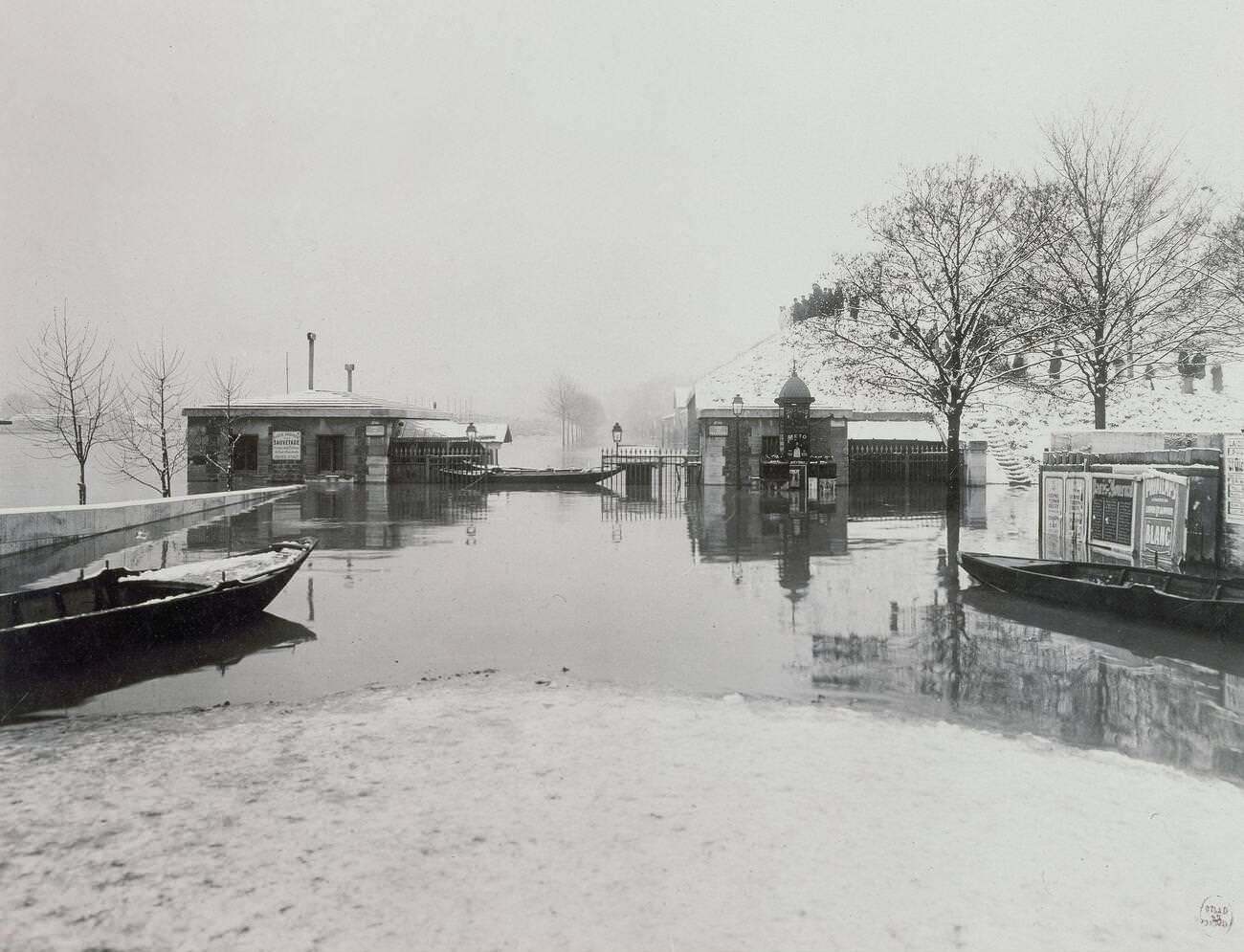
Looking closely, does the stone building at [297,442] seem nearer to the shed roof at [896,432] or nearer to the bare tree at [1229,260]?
the shed roof at [896,432]

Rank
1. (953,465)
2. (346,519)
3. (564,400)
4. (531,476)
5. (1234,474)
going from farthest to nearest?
(564,400), (531,476), (953,465), (346,519), (1234,474)

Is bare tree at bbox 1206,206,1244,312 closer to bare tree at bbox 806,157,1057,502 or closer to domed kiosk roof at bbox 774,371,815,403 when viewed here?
bare tree at bbox 806,157,1057,502

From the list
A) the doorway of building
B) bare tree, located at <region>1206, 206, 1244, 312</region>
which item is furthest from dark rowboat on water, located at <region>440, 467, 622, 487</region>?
bare tree, located at <region>1206, 206, 1244, 312</region>

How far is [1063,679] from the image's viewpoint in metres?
6.44

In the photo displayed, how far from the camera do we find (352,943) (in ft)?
9.61

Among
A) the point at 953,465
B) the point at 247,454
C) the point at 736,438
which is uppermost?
the point at 736,438

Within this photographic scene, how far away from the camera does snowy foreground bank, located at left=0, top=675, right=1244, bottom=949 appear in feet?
9.91

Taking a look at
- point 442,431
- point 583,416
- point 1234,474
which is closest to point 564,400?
point 583,416

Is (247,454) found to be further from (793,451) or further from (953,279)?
(953,279)

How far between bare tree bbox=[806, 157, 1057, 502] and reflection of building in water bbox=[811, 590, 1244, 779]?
14550 mm

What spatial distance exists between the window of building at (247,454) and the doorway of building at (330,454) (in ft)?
7.77

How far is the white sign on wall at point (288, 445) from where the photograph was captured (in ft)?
104

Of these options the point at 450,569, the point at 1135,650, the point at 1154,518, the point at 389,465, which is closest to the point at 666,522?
the point at 450,569

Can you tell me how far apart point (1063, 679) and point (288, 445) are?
30146 millimetres
